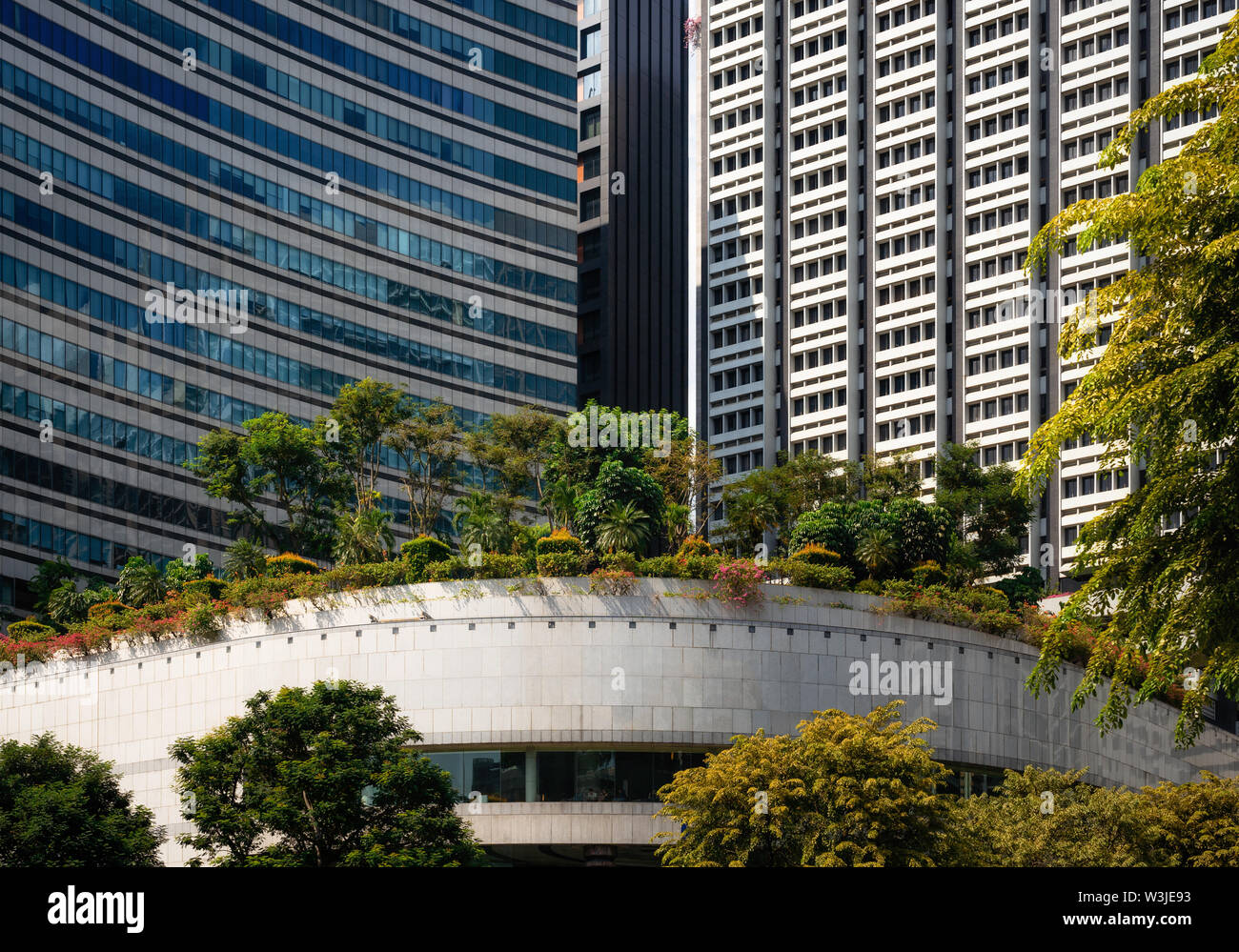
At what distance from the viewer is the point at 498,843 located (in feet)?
180

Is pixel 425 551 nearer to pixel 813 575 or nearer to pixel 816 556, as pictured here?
pixel 813 575

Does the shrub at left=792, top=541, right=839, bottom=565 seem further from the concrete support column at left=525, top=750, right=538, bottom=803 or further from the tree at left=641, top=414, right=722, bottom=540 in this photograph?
the tree at left=641, top=414, right=722, bottom=540

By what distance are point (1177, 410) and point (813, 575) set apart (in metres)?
39.5

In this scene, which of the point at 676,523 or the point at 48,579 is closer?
the point at 676,523

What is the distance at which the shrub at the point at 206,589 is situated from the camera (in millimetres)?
62094

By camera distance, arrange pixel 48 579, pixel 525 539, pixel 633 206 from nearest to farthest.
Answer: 1. pixel 525 539
2. pixel 48 579
3. pixel 633 206

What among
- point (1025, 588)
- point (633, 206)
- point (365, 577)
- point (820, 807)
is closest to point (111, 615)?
point (365, 577)

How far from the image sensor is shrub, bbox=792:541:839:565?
6266 centimetres

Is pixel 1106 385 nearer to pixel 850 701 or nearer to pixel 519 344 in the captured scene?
pixel 850 701

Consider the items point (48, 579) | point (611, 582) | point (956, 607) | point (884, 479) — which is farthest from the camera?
point (884, 479)

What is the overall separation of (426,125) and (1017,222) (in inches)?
1836

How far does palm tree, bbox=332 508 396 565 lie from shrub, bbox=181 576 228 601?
5.31 m

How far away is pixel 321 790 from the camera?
40.0m
